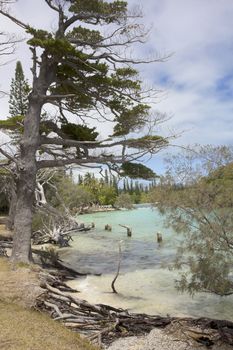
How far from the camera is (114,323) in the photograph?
6953 millimetres

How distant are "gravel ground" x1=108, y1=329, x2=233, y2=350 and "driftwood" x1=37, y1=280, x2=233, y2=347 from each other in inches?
6.3

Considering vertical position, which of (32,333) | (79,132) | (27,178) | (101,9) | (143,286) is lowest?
(143,286)

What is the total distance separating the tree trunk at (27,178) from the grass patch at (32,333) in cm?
565

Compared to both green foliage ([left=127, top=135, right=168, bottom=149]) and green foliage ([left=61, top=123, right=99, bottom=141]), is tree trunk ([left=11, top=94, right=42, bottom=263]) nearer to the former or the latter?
green foliage ([left=61, top=123, right=99, bottom=141])

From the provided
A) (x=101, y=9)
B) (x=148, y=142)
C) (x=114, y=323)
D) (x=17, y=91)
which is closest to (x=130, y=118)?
(x=148, y=142)

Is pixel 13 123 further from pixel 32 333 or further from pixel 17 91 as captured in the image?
pixel 17 91

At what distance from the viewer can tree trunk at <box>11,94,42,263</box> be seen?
1241 centimetres

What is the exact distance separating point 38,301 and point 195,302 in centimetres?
487

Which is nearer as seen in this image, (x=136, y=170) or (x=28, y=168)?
(x=28, y=168)

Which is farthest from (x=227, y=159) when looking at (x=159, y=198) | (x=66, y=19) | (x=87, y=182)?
(x=87, y=182)

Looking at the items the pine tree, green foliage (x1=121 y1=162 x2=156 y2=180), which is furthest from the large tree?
the pine tree

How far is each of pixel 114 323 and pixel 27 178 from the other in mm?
6707

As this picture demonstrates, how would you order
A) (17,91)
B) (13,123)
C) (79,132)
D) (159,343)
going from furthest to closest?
1. (17,91)
2. (79,132)
3. (13,123)
4. (159,343)

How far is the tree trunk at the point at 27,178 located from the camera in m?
12.4
